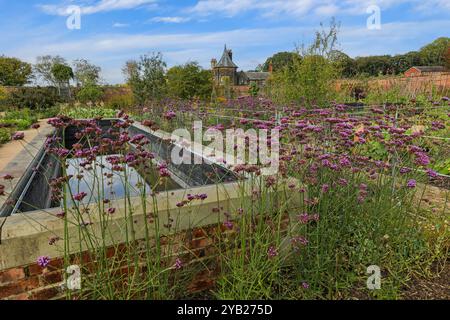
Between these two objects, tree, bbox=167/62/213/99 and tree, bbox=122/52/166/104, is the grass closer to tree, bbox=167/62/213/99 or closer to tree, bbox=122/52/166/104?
tree, bbox=122/52/166/104

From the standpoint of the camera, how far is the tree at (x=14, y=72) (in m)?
34.7

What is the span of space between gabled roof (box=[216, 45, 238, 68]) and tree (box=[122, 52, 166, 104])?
123ft

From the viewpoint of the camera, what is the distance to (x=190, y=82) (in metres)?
16.2

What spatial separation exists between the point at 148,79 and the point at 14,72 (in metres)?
31.6

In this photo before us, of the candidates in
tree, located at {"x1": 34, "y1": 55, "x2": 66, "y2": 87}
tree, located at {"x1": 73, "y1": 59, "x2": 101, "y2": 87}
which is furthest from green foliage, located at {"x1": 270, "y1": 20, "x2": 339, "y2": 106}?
tree, located at {"x1": 34, "y1": 55, "x2": 66, "y2": 87}

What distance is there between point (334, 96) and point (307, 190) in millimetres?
6732

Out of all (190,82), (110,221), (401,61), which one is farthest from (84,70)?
(401,61)

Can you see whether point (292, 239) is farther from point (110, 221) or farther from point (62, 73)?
point (62, 73)

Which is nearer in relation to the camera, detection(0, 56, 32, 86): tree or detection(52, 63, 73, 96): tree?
detection(52, 63, 73, 96): tree

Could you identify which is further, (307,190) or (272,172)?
(307,190)

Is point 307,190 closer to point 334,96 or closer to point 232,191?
point 232,191

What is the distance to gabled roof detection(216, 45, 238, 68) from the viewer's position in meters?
49.6

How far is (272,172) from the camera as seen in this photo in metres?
2.01
